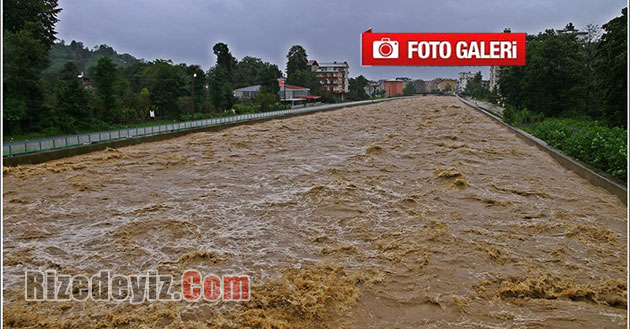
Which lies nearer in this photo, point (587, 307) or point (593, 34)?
point (587, 307)

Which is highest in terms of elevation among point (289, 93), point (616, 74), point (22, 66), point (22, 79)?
point (289, 93)

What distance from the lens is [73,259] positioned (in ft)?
19.9

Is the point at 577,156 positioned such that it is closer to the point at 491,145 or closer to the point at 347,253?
the point at 491,145

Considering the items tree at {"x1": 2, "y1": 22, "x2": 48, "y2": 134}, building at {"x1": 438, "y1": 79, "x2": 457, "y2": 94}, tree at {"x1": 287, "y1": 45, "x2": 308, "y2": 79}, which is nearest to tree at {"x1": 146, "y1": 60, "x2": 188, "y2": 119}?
tree at {"x1": 2, "y1": 22, "x2": 48, "y2": 134}

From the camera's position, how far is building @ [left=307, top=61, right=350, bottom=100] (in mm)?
83500

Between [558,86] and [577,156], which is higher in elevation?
[558,86]

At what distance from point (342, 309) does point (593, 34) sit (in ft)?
126

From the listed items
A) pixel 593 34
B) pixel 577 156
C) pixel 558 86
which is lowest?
pixel 577 156

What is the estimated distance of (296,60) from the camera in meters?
73.2

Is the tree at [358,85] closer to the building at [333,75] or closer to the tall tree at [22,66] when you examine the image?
the building at [333,75]

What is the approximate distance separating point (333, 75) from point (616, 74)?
68.5 meters

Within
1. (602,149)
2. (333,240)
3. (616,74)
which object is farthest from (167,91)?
(333,240)

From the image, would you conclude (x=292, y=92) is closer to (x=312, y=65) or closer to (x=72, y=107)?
(x=312, y=65)

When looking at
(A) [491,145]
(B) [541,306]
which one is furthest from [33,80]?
(B) [541,306]
